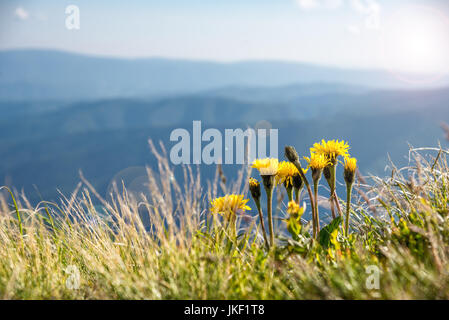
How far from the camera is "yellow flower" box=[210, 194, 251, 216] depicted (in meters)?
1.95

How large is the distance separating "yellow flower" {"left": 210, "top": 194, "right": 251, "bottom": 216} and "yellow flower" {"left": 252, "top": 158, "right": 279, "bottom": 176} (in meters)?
0.18

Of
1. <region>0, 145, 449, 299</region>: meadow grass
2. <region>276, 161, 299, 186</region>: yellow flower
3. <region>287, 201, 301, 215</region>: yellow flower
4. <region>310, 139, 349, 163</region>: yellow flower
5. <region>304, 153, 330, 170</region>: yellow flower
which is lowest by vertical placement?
<region>0, 145, 449, 299</region>: meadow grass

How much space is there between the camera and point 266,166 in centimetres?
183

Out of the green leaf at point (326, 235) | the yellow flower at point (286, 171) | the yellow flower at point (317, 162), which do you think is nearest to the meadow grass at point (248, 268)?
the green leaf at point (326, 235)

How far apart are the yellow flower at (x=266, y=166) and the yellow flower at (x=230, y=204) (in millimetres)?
182

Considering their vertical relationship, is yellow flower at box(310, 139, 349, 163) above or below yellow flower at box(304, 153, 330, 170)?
above

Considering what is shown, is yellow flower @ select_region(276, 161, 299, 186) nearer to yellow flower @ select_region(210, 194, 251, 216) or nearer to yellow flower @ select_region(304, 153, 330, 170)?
yellow flower @ select_region(304, 153, 330, 170)

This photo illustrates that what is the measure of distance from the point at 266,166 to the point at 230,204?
26 centimetres

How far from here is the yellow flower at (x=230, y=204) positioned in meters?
1.95

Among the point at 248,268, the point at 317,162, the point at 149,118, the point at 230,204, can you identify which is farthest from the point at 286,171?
the point at 149,118

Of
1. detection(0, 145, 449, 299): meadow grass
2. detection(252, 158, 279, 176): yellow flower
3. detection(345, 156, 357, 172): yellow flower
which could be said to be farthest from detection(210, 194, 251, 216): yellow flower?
detection(345, 156, 357, 172): yellow flower

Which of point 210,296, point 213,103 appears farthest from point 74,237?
point 213,103

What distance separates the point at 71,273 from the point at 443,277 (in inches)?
60.6

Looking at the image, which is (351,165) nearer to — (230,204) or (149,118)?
(230,204)
